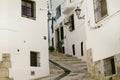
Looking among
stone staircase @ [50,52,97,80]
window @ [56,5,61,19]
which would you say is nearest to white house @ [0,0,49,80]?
stone staircase @ [50,52,97,80]

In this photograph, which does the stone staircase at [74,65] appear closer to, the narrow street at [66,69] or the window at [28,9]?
the narrow street at [66,69]

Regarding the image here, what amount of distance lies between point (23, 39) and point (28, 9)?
6.98 feet

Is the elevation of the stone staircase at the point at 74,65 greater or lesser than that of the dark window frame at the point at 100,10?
lesser

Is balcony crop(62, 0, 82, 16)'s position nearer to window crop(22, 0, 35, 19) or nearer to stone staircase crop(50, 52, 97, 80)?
stone staircase crop(50, 52, 97, 80)

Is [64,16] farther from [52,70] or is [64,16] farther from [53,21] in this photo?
[52,70]

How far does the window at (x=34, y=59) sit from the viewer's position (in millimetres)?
17770

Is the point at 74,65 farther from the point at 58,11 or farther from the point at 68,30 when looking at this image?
the point at 58,11

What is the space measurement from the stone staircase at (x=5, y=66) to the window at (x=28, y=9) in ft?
9.76

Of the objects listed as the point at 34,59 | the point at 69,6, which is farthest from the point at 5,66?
the point at 69,6

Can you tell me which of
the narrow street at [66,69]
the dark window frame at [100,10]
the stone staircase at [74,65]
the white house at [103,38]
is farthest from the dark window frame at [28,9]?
the dark window frame at [100,10]

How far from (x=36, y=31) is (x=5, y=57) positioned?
3.00 metres

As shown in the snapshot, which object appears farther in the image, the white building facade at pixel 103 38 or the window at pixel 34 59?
the window at pixel 34 59

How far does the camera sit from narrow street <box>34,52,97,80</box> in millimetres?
16431

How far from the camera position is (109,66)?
13.8 metres
